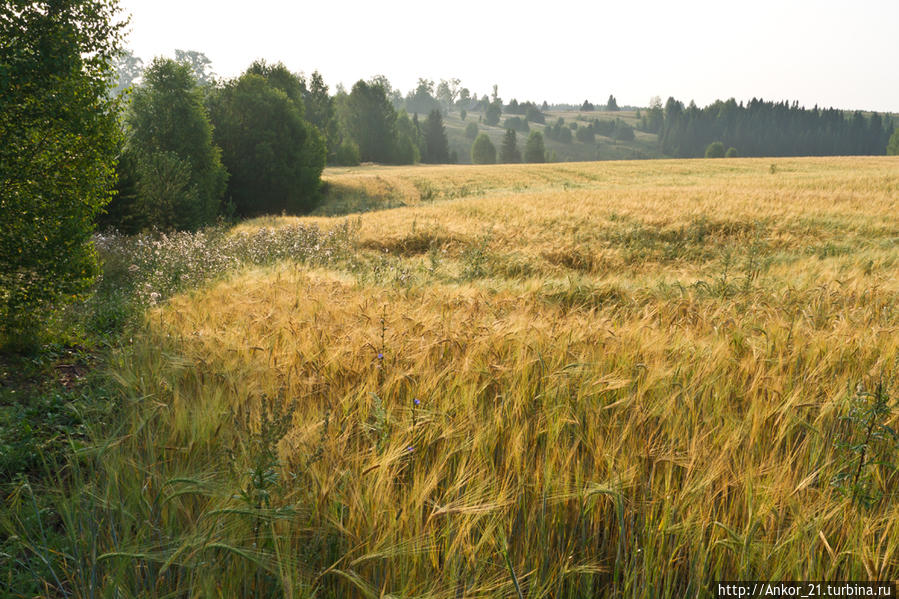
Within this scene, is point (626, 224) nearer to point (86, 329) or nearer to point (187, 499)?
point (86, 329)

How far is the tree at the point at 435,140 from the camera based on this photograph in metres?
98.8

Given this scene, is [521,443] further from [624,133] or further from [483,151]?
[624,133]

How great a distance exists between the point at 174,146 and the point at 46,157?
74.6 feet

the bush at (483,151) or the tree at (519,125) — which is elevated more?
the tree at (519,125)

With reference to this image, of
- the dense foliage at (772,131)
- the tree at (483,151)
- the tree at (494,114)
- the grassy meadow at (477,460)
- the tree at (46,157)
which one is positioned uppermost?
the tree at (494,114)

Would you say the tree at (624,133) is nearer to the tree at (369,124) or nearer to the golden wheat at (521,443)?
the tree at (369,124)

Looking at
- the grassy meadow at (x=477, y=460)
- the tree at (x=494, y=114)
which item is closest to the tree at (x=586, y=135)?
the tree at (x=494, y=114)

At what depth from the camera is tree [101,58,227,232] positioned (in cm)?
2075

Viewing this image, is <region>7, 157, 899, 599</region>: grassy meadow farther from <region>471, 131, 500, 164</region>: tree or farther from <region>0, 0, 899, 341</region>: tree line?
<region>471, 131, 500, 164</region>: tree

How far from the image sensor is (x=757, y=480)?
172 cm

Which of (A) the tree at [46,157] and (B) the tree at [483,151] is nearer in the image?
(A) the tree at [46,157]

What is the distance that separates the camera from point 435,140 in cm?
10006

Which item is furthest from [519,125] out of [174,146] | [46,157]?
[46,157]

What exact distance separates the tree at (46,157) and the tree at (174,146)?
56.4ft
